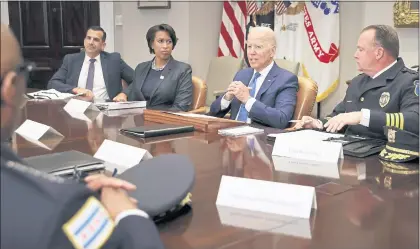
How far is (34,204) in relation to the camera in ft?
2.67

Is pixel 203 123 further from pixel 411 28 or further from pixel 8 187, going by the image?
pixel 411 28

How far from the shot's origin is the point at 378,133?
2346mm

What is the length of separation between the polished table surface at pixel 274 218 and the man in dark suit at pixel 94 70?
198 cm

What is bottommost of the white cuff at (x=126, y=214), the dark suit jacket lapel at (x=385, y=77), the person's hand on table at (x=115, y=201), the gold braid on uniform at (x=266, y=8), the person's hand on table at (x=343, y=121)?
the person's hand on table at (x=343, y=121)

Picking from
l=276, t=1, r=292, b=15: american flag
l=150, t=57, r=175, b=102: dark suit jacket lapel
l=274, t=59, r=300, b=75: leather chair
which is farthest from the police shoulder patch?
l=276, t=1, r=292, b=15: american flag

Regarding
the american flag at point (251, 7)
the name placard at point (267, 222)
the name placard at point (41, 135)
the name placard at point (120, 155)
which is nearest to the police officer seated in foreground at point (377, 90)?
the name placard at point (120, 155)

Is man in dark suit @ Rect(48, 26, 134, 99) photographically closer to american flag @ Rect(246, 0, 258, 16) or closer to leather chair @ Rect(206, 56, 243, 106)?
leather chair @ Rect(206, 56, 243, 106)

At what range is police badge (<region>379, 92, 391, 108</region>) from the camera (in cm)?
248

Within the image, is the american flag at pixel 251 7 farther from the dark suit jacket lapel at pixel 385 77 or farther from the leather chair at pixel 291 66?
the dark suit jacket lapel at pixel 385 77

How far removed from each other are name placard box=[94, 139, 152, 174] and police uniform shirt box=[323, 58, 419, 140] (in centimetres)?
101

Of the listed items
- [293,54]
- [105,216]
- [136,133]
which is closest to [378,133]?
[136,133]

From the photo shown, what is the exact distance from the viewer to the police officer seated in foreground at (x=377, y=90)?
2277 millimetres

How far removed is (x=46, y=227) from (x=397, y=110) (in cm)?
199

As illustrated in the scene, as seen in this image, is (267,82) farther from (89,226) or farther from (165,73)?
(89,226)
